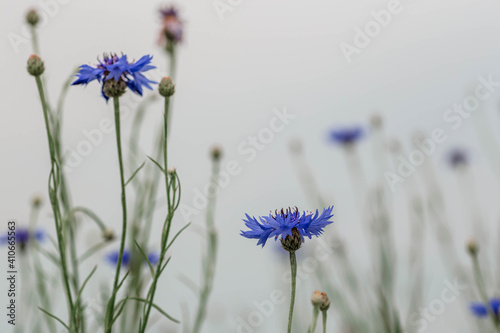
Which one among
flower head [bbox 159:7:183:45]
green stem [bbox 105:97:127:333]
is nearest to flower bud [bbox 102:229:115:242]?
green stem [bbox 105:97:127:333]

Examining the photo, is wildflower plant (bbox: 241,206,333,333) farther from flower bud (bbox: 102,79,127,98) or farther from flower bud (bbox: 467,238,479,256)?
flower bud (bbox: 467,238,479,256)

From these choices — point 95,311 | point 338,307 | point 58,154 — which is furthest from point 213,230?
point 338,307

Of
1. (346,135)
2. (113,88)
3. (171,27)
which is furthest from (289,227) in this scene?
(346,135)

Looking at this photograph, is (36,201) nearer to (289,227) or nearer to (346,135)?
(289,227)

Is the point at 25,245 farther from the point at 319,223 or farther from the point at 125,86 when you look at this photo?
the point at 319,223

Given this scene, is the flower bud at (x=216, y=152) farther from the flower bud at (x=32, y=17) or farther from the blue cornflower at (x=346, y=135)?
the blue cornflower at (x=346, y=135)

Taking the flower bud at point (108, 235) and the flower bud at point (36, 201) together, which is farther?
the flower bud at point (36, 201)

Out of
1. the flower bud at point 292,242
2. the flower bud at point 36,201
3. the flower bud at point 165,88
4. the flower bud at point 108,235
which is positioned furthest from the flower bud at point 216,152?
the flower bud at point 292,242
